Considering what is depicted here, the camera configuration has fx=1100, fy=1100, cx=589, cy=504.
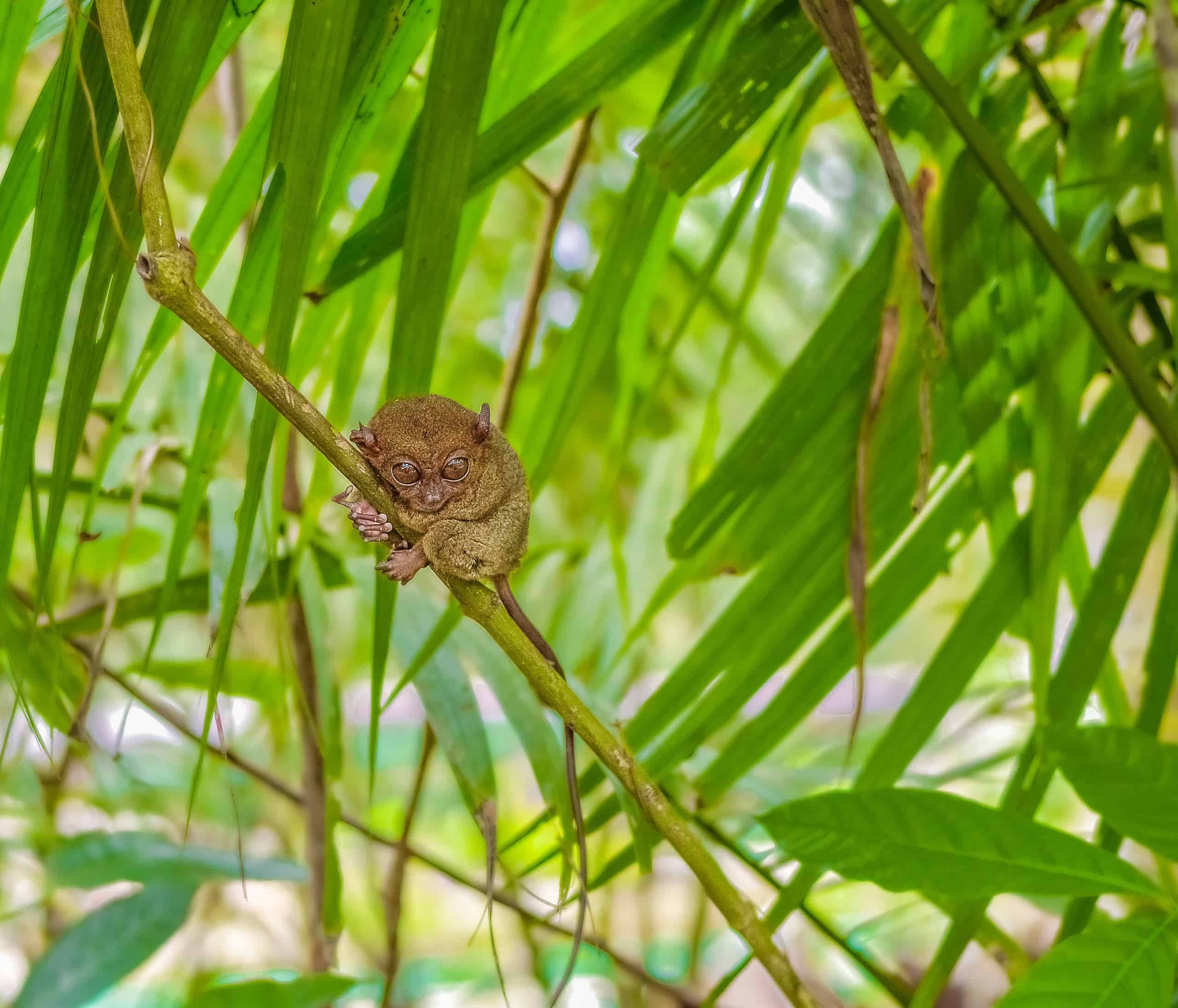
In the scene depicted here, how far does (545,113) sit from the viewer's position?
1.05 meters

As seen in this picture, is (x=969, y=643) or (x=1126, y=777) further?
(x=969, y=643)

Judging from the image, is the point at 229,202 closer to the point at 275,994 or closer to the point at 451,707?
the point at 451,707

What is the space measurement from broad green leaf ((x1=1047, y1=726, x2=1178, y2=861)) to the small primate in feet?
1.51

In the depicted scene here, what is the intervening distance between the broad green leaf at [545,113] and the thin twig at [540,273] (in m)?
0.66

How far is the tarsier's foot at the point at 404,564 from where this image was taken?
0.82 metres

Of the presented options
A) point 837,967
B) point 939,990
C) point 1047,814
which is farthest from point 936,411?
point 837,967

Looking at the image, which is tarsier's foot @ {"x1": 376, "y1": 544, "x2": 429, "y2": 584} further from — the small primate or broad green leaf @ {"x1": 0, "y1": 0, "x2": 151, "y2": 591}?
broad green leaf @ {"x1": 0, "y1": 0, "x2": 151, "y2": 591}

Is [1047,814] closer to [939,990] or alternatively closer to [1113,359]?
[939,990]

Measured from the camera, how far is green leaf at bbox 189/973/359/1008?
3.67 feet

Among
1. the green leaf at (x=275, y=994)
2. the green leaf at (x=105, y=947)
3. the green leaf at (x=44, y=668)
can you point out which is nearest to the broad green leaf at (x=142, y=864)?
the green leaf at (x=105, y=947)

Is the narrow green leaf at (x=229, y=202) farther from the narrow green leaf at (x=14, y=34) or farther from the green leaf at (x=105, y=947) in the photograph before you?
the green leaf at (x=105, y=947)

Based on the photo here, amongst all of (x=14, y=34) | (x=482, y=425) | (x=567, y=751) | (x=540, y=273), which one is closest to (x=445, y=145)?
(x=482, y=425)

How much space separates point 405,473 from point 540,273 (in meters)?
1.13

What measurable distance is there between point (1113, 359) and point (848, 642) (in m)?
0.51
